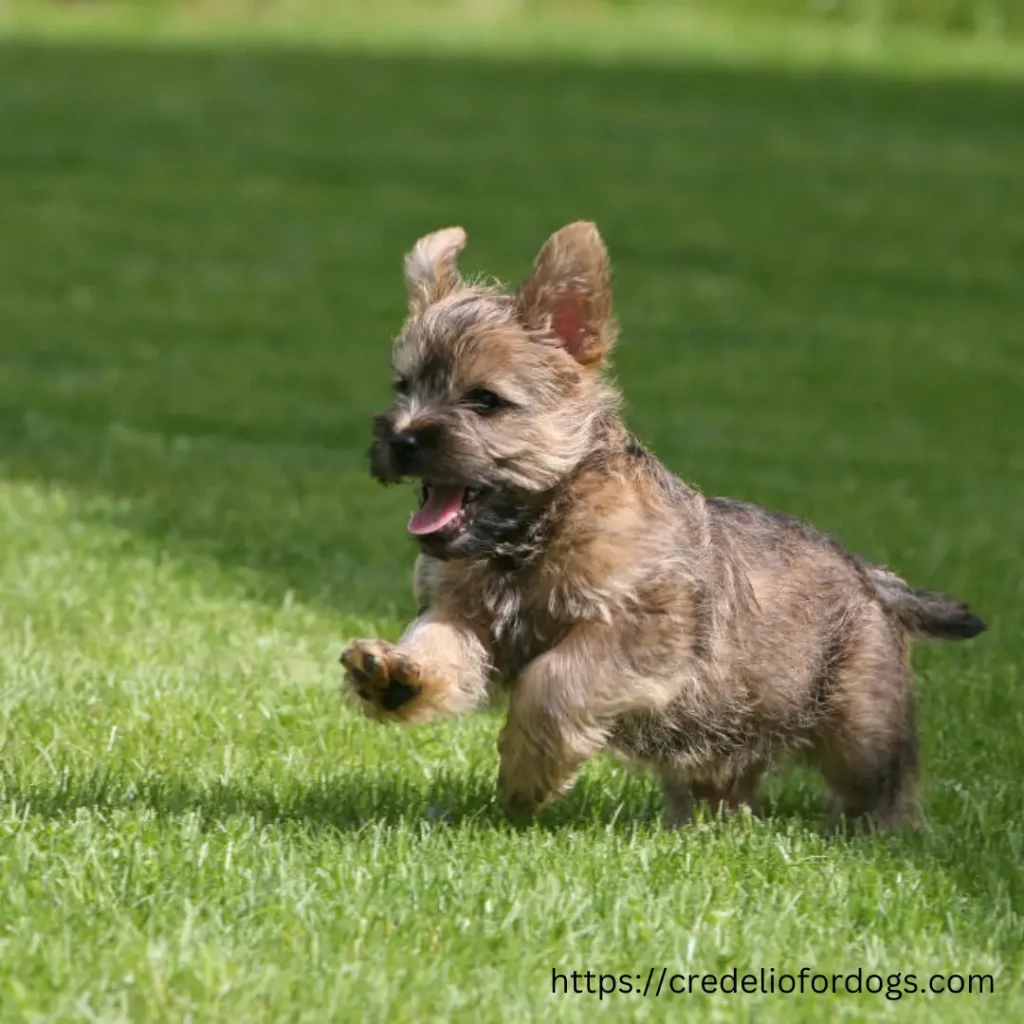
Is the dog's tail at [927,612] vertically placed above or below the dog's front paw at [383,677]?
above

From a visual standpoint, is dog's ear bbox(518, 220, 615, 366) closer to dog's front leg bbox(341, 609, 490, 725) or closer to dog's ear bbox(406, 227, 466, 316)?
dog's ear bbox(406, 227, 466, 316)

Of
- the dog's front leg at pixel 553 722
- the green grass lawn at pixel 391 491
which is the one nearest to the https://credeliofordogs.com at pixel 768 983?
the green grass lawn at pixel 391 491

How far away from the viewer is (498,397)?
5547 millimetres

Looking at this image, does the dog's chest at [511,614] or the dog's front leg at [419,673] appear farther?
the dog's chest at [511,614]

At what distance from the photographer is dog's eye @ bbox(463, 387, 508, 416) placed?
5.52 m

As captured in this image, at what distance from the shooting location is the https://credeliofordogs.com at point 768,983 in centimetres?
447

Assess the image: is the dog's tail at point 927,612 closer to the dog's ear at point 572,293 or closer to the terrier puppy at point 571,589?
the terrier puppy at point 571,589

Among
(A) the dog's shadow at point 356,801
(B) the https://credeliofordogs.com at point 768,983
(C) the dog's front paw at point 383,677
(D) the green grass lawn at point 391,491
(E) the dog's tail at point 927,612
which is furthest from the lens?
(E) the dog's tail at point 927,612

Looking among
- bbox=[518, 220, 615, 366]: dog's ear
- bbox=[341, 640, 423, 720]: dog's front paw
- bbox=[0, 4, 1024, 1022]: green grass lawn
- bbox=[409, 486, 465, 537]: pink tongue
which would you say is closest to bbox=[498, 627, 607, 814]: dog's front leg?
bbox=[0, 4, 1024, 1022]: green grass lawn

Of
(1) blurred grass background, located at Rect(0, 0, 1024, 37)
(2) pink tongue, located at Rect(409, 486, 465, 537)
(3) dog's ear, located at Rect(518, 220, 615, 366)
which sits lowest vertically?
(2) pink tongue, located at Rect(409, 486, 465, 537)

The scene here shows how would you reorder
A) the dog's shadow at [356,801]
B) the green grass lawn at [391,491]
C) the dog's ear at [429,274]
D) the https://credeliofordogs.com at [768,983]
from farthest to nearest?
the dog's ear at [429,274], the dog's shadow at [356,801], the green grass lawn at [391,491], the https://credeliofordogs.com at [768,983]

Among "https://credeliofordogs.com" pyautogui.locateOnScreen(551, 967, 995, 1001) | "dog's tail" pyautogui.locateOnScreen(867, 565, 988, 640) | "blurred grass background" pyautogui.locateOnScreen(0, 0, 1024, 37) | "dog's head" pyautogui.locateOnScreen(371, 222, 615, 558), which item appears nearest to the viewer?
"https://credeliofordogs.com" pyautogui.locateOnScreen(551, 967, 995, 1001)

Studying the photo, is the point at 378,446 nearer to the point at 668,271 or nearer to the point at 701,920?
the point at 701,920

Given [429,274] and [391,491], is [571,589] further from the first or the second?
[391,491]
